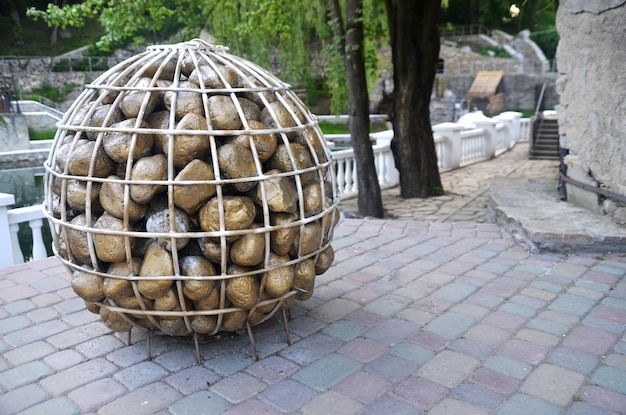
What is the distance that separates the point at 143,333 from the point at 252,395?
1057mm

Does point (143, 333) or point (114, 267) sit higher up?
point (114, 267)

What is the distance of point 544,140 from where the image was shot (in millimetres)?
12695

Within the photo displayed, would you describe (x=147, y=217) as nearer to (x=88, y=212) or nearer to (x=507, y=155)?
(x=88, y=212)

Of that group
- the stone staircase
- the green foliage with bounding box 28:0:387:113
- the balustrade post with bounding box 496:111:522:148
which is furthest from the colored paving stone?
the balustrade post with bounding box 496:111:522:148

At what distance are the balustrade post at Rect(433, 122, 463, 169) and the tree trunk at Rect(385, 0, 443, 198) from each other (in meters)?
2.62

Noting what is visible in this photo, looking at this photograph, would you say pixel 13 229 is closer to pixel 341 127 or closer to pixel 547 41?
pixel 341 127

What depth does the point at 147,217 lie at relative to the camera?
2607mm

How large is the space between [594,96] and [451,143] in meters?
5.96

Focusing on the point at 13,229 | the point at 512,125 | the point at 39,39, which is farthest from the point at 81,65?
the point at 13,229

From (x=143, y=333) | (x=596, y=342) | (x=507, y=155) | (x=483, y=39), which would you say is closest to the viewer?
(x=596, y=342)

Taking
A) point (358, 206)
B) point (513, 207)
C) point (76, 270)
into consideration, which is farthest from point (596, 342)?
point (358, 206)

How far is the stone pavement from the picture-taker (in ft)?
8.14

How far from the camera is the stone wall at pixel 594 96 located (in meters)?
4.68

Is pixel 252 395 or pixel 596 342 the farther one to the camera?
pixel 596 342
